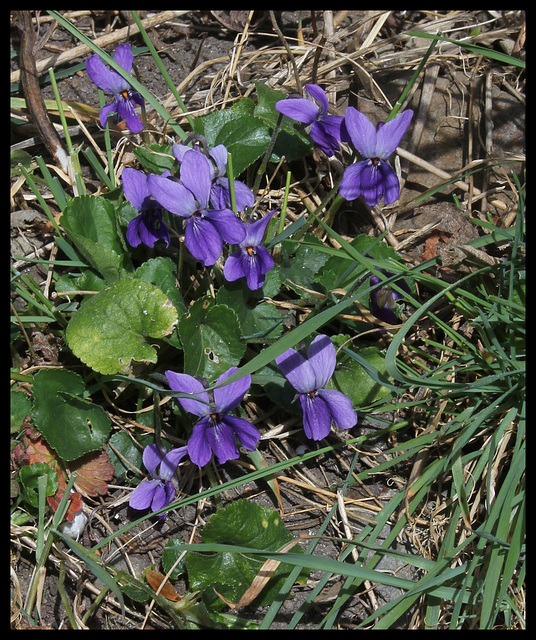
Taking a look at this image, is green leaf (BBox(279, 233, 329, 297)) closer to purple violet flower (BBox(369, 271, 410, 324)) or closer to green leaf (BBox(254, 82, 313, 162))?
purple violet flower (BBox(369, 271, 410, 324))

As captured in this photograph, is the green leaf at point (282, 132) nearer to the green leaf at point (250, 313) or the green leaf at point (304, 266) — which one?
the green leaf at point (304, 266)

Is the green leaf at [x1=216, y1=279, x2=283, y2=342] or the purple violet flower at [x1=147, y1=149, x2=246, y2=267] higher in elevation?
the purple violet flower at [x1=147, y1=149, x2=246, y2=267]

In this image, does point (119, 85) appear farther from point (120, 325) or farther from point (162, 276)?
point (120, 325)

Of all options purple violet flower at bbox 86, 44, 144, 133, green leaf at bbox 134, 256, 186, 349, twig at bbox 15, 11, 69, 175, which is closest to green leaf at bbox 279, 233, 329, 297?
green leaf at bbox 134, 256, 186, 349

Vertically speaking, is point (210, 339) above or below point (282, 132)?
below

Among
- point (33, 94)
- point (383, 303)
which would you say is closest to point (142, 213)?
point (383, 303)

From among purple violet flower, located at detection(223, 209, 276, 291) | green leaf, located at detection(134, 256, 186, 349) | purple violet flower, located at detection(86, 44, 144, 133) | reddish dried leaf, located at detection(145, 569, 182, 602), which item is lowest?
reddish dried leaf, located at detection(145, 569, 182, 602)

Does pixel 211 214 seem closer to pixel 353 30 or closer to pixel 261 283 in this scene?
pixel 261 283
